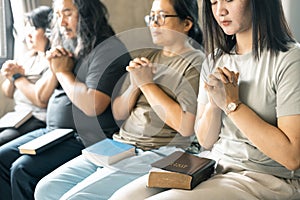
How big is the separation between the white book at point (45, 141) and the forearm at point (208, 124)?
0.66 meters

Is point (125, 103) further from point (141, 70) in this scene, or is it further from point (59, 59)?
point (59, 59)

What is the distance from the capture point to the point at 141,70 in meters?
1.62

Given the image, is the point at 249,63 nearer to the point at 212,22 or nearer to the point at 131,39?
the point at 212,22

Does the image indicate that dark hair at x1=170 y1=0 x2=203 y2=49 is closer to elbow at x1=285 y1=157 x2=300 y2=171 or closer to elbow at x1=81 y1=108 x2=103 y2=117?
elbow at x1=81 y1=108 x2=103 y2=117


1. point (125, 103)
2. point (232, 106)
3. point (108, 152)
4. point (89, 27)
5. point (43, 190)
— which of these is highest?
point (89, 27)

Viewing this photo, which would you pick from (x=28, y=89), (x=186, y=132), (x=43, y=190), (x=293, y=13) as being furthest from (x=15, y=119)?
(x=293, y=13)

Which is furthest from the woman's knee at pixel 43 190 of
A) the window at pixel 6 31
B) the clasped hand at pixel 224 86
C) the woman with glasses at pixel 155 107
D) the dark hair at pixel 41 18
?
the window at pixel 6 31

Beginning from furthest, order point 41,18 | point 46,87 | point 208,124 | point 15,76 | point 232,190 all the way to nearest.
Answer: point 41,18 → point 15,76 → point 46,87 → point 208,124 → point 232,190

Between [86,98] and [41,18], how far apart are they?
714 mm

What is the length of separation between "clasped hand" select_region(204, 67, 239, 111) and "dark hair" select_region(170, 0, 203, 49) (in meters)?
0.47

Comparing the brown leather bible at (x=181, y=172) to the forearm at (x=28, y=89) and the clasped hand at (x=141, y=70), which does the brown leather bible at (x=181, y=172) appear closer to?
the clasped hand at (x=141, y=70)

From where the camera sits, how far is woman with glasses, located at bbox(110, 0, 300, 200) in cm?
121

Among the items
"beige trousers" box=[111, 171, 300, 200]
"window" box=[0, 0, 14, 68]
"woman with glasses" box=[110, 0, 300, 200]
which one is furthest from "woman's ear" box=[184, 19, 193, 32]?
"window" box=[0, 0, 14, 68]

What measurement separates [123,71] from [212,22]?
0.52 m
